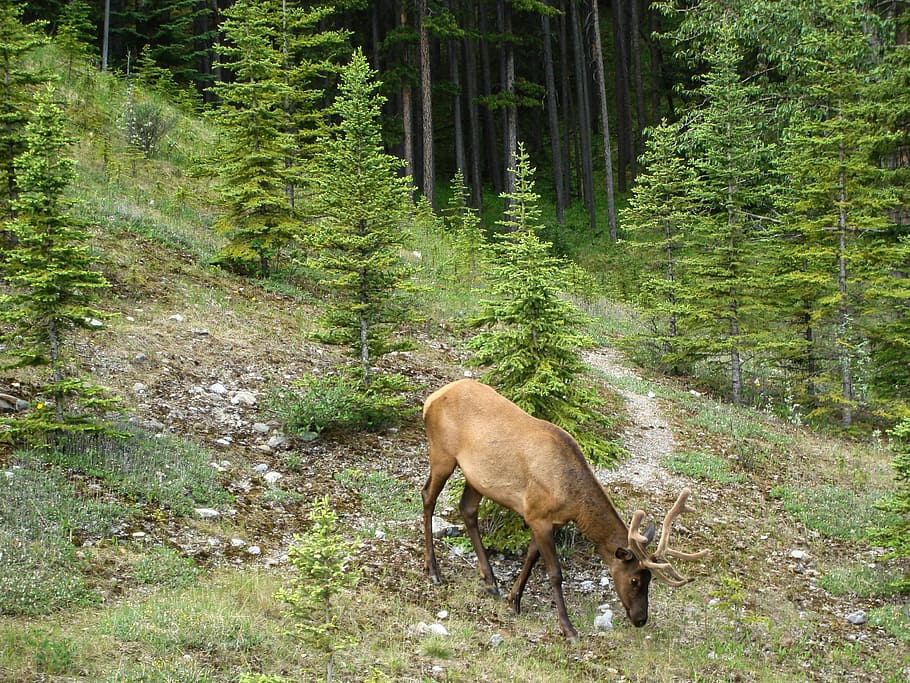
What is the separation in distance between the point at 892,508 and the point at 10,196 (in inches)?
496

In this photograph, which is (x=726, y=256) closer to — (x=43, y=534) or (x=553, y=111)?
(x=43, y=534)

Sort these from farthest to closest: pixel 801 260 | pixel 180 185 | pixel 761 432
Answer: pixel 180 185
pixel 801 260
pixel 761 432

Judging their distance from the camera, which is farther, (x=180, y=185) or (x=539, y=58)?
(x=539, y=58)

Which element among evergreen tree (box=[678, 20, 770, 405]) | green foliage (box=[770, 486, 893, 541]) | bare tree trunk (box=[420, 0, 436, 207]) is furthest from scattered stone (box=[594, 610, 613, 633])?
bare tree trunk (box=[420, 0, 436, 207])

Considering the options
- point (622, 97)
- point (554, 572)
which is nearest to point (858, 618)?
point (554, 572)

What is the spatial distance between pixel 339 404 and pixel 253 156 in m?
6.76

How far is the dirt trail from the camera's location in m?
10.8

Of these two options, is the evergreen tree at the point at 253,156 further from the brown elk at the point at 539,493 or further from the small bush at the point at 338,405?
the brown elk at the point at 539,493

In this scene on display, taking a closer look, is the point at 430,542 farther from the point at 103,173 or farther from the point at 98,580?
the point at 103,173

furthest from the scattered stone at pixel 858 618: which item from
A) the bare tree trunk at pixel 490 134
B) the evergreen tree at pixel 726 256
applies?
the bare tree trunk at pixel 490 134

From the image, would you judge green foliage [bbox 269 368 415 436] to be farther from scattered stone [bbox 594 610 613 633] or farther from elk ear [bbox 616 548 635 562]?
elk ear [bbox 616 548 635 562]

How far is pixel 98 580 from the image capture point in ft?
21.0

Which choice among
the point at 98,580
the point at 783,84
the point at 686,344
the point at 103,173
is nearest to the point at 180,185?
the point at 103,173

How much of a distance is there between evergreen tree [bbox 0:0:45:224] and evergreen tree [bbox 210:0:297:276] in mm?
4247
